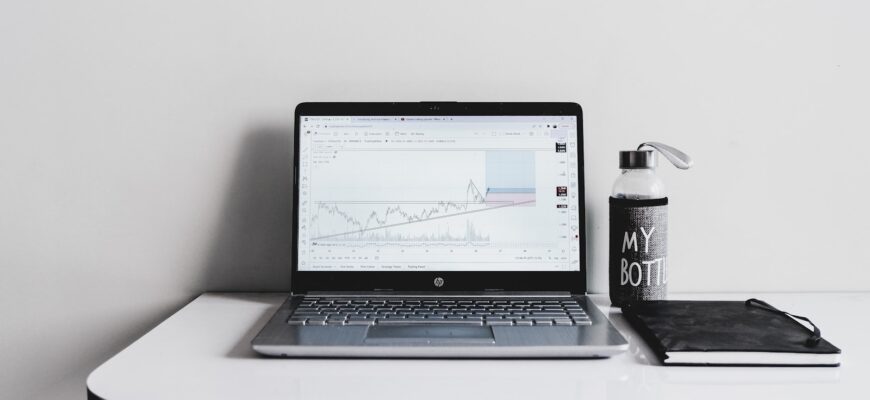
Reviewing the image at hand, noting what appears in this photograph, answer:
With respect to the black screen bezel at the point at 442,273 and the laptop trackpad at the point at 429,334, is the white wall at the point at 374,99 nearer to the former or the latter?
the black screen bezel at the point at 442,273

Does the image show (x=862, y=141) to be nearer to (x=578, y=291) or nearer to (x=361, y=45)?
(x=578, y=291)

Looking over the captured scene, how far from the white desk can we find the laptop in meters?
0.20

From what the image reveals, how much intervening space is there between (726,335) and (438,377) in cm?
34

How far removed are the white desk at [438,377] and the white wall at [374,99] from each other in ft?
0.90

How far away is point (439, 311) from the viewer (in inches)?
34.4

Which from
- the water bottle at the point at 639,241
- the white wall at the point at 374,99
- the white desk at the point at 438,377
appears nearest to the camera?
the white desk at the point at 438,377

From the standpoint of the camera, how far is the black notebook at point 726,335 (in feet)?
2.38

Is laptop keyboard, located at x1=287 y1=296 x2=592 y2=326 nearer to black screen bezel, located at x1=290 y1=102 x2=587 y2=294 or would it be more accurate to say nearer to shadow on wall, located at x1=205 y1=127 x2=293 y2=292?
black screen bezel, located at x1=290 y1=102 x2=587 y2=294

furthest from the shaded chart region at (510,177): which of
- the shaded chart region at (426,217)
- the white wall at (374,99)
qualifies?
the white wall at (374,99)

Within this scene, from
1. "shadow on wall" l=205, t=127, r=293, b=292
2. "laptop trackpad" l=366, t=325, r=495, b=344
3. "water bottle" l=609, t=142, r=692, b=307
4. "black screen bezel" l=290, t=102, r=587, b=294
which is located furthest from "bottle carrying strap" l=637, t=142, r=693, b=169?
"shadow on wall" l=205, t=127, r=293, b=292

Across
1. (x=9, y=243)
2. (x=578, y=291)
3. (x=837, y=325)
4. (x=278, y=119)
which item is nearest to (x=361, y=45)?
(x=278, y=119)

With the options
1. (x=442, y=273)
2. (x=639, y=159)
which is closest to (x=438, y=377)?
(x=442, y=273)

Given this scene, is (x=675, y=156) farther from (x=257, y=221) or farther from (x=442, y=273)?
(x=257, y=221)

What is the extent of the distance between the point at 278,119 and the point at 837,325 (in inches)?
33.0
